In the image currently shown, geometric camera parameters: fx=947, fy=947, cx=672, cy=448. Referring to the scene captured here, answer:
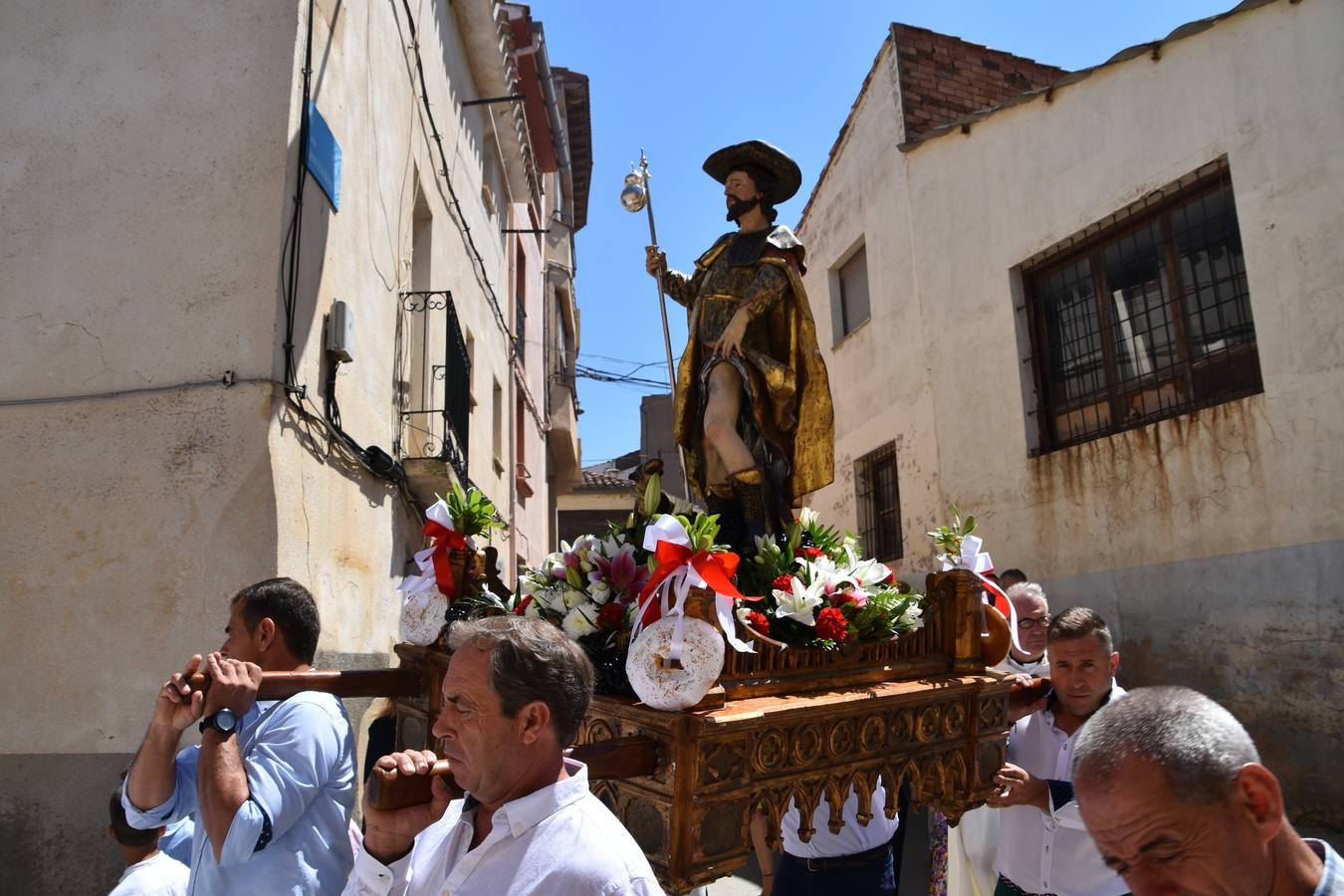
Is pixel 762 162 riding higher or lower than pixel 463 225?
lower

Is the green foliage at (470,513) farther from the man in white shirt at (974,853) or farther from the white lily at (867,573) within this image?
the man in white shirt at (974,853)

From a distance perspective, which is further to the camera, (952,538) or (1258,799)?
(952,538)

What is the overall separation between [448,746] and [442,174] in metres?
8.17

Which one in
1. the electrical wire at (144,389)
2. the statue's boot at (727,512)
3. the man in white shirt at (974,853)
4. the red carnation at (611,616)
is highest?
the electrical wire at (144,389)

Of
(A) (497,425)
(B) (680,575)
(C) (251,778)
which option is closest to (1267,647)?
(B) (680,575)

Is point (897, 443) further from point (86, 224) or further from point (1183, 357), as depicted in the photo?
point (86, 224)

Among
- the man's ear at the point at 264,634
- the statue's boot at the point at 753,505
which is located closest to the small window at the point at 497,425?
the statue's boot at the point at 753,505

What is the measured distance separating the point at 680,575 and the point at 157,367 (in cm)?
396

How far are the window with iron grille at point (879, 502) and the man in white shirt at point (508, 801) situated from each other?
9349 mm

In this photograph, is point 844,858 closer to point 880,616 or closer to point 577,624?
point 880,616

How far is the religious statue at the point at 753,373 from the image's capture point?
10.5ft

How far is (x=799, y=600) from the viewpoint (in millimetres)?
2340

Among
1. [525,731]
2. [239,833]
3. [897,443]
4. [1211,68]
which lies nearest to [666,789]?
[525,731]

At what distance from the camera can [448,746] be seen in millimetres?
1746
